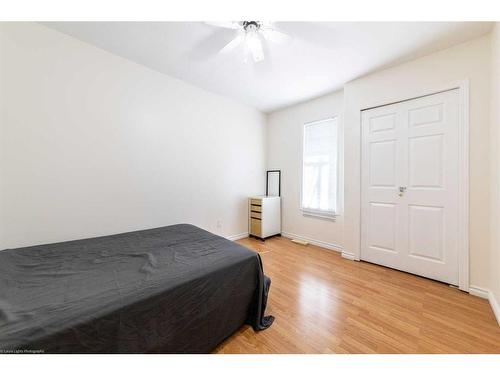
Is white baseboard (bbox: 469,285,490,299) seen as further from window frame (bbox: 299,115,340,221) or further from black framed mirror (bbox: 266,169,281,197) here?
black framed mirror (bbox: 266,169,281,197)

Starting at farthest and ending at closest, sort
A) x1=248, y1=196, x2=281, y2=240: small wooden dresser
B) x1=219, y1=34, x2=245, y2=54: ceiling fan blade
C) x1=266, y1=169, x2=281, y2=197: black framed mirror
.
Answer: x1=266, y1=169, x2=281, y2=197: black framed mirror
x1=248, y1=196, x2=281, y2=240: small wooden dresser
x1=219, y1=34, x2=245, y2=54: ceiling fan blade

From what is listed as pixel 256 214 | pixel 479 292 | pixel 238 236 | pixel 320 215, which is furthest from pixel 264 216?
pixel 479 292

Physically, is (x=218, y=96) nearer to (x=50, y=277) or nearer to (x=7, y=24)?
(x=7, y=24)

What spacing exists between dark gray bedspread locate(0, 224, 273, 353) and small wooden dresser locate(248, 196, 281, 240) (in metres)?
1.72

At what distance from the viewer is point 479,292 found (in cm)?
181

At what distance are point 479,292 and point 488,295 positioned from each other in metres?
0.06

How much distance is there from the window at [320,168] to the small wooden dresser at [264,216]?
1.71ft

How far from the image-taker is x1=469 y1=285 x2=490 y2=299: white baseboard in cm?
178

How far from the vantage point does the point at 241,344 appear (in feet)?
4.17

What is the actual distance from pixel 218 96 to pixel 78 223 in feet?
8.21

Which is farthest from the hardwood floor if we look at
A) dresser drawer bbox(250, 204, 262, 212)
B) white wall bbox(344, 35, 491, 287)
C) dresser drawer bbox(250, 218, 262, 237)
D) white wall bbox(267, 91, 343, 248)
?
dresser drawer bbox(250, 204, 262, 212)

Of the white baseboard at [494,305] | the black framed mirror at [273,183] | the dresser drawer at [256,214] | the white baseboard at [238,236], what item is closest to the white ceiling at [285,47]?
the black framed mirror at [273,183]

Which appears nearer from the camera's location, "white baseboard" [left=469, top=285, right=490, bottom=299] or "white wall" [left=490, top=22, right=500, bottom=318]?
"white wall" [left=490, top=22, right=500, bottom=318]

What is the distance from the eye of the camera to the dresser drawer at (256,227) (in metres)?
3.42
